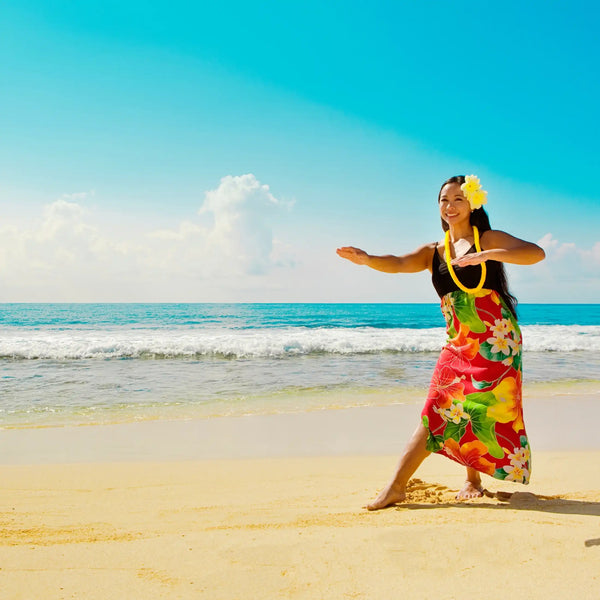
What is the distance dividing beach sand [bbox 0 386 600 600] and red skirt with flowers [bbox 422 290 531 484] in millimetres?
302

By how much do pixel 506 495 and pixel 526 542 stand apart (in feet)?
3.29

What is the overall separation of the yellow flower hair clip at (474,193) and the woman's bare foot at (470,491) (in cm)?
189

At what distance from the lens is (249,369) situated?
11.2 m

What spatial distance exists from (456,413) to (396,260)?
1.09 m

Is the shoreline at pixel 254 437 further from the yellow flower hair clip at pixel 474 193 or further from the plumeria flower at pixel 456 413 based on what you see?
the yellow flower hair clip at pixel 474 193

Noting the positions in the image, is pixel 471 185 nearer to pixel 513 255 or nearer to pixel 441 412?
pixel 513 255

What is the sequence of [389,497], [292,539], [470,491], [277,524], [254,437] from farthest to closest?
[254,437] < [470,491] < [389,497] < [277,524] < [292,539]

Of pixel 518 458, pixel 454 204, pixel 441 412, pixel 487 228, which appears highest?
pixel 454 204

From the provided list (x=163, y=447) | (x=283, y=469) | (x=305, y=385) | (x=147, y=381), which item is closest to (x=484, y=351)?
(x=283, y=469)

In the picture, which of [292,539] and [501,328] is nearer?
[292,539]

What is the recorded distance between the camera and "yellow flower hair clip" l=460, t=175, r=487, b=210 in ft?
10.3

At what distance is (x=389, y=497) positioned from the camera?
3121 mm

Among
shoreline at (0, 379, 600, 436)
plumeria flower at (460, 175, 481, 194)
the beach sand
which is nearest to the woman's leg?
the beach sand

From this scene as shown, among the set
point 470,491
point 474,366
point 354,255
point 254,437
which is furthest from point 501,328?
point 254,437
